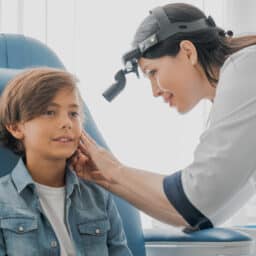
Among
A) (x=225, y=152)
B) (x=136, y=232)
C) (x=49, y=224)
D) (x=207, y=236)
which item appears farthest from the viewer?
(x=136, y=232)

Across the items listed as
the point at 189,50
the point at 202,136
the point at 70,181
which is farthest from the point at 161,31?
the point at 70,181

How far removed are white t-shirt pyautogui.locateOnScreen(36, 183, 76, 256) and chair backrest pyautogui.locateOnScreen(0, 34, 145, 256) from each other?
24 cm

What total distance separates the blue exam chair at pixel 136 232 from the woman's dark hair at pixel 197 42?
32 centimetres

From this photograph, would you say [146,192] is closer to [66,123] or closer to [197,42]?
[66,123]

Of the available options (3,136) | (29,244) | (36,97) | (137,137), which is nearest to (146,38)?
(36,97)

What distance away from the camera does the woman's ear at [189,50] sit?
4.49ft

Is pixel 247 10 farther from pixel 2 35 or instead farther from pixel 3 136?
pixel 3 136

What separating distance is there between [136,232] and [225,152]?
464 millimetres

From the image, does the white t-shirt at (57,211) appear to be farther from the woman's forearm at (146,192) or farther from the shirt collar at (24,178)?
the woman's forearm at (146,192)

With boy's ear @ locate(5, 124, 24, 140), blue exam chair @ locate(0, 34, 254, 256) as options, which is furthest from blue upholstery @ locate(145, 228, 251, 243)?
boy's ear @ locate(5, 124, 24, 140)

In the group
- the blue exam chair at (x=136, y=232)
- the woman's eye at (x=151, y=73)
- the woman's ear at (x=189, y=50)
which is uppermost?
the woman's ear at (x=189, y=50)

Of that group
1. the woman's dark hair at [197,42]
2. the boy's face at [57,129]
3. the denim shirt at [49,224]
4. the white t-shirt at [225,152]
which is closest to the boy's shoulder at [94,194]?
the denim shirt at [49,224]

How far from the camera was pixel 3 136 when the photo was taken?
4.74ft

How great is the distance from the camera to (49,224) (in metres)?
1.32
